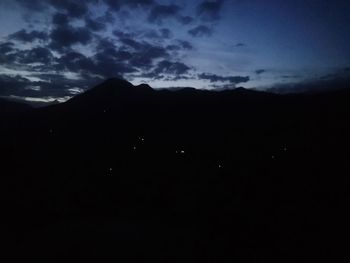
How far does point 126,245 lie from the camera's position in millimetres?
26516

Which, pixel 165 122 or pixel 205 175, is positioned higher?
pixel 165 122

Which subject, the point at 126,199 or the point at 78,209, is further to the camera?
the point at 126,199

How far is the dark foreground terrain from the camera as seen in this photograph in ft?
85.9

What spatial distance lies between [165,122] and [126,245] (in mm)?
108256

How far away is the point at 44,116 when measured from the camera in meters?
171

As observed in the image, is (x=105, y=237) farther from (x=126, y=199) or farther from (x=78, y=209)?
(x=126, y=199)

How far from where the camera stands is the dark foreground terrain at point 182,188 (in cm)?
2617

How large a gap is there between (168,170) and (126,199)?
20261 mm

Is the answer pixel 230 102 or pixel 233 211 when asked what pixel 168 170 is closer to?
pixel 233 211

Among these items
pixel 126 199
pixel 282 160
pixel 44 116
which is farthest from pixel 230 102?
pixel 126 199

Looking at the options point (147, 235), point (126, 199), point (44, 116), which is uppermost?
point (44, 116)

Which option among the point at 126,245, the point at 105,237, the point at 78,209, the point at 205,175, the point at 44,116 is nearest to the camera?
the point at 126,245

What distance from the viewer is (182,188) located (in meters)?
55.2

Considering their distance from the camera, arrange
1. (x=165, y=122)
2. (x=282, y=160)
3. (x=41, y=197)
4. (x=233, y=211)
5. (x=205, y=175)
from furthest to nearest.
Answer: (x=165, y=122)
(x=282, y=160)
(x=205, y=175)
(x=41, y=197)
(x=233, y=211)
